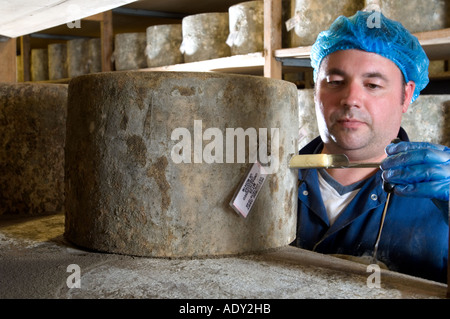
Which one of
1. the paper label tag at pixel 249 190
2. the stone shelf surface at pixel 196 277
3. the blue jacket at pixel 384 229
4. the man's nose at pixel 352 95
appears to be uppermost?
the man's nose at pixel 352 95

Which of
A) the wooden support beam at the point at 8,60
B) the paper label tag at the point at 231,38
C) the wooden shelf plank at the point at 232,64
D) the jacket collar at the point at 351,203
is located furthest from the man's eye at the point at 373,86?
the wooden support beam at the point at 8,60

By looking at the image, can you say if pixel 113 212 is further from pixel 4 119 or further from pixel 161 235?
pixel 4 119

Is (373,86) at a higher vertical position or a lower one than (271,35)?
lower

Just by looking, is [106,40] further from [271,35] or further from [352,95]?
[352,95]

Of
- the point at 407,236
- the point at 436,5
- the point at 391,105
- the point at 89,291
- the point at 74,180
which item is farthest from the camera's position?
the point at 436,5

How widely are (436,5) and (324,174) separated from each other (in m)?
0.78

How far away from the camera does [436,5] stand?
1815mm

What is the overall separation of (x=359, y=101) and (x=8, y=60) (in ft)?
4.41

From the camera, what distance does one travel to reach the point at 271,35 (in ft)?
7.66

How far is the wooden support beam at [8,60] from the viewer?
180 cm

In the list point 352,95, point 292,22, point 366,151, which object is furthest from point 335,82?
point 292,22

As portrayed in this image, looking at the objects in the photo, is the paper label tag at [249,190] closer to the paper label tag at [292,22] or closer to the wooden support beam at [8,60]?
the wooden support beam at [8,60]

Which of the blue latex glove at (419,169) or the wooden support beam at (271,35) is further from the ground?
the wooden support beam at (271,35)

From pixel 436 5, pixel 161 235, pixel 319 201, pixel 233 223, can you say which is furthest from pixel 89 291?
pixel 436 5
